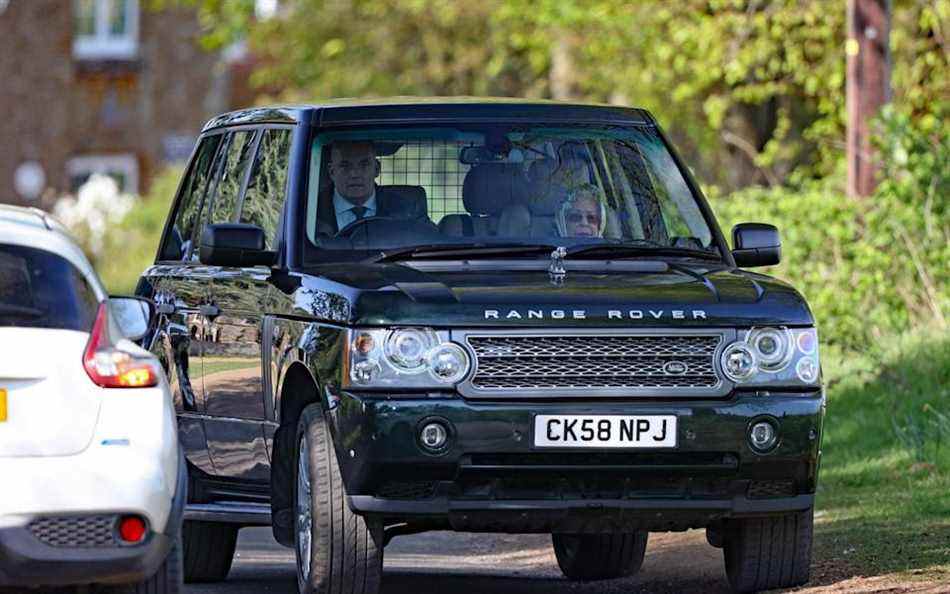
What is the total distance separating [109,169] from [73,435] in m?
40.4

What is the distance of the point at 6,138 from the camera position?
150ft

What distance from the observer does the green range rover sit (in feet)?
27.5

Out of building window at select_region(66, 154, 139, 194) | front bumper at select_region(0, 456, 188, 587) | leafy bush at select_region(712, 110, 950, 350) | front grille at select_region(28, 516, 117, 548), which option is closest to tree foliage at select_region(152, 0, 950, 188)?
leafy bush at select_region(712, 110, 950, 350)

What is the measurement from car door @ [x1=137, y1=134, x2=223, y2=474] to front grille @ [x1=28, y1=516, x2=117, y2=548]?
2.77m

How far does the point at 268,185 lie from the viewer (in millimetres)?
10000

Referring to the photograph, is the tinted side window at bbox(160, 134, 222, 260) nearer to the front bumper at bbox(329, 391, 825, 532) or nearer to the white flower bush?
the front bumper at bbox(329, 391, 825, 532)

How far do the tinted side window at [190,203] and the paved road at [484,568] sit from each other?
149 centimetres

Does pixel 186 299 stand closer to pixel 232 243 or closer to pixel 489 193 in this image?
pixel 232 243

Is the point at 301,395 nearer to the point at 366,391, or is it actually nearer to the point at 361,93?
the point at 366,391

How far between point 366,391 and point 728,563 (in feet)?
5.90

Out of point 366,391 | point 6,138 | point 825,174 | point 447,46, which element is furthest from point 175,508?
point 6,138

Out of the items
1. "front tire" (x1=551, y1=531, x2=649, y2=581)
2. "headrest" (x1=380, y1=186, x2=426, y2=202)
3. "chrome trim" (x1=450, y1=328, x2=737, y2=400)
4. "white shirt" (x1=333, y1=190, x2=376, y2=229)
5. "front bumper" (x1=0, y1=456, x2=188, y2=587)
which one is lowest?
"front tire" (x1=551, y1=531, x2=649, y2=581)

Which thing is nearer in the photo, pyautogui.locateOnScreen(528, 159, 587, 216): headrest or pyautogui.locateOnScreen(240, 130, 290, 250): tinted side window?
pyautogui.locateOnScreen(528, 159, 587, 216): headrest

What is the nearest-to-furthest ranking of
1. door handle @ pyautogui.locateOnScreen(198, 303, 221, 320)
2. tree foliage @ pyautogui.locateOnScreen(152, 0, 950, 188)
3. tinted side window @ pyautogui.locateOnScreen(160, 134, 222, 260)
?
door handle @ pyautogui.locateOnScreen(198, 303, 221, 320) → tinted side window @ pyautogui.locateOnScreen(160, 134, 222, 260) → tree foliage @ pyautogui.locateOnScreen(152, 0, 950, 188)
